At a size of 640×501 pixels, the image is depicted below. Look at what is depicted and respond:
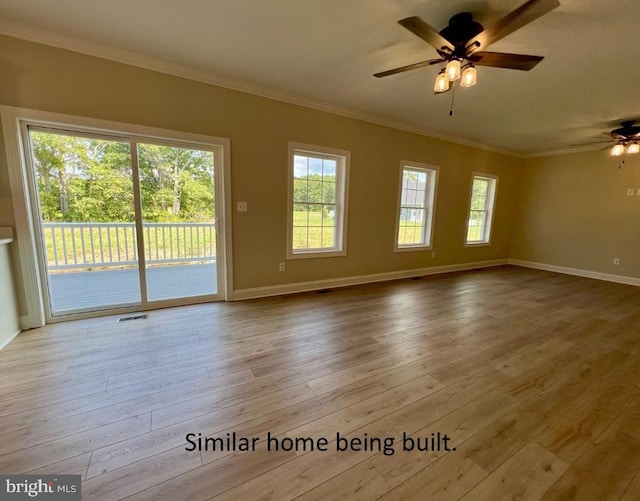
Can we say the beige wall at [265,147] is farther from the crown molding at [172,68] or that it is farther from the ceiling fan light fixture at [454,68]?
the ceiling fan light fixture at [454,68]

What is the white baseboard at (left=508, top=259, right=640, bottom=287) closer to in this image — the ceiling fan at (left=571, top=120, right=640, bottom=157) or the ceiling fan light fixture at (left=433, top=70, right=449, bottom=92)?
the ceiling fan at (left=571, top=120, right=640, bottom=157)

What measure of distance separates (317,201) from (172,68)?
2.28 meters

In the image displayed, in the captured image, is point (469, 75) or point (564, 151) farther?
point (564, 151)

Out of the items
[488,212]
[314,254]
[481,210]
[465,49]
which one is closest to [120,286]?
[314,254]

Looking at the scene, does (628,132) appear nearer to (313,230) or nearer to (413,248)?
(413,248)

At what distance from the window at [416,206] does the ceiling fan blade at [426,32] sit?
2.84 m

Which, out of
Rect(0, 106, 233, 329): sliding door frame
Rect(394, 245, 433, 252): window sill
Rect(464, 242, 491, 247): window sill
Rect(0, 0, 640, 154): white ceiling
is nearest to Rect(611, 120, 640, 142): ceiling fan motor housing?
Rect(0, 0, 640, 154): white ceiling

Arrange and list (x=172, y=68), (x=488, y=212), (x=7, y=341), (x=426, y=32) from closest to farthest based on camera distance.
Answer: (x=426, y=32)
(x=7, y=341)
(x=172, y=68)
(x=488, y=212)

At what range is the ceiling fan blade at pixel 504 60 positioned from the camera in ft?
6.56

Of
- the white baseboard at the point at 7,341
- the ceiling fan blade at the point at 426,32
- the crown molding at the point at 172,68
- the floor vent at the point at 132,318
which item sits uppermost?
the crown molding at the point at 172,68

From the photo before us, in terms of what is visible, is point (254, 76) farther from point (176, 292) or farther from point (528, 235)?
point (528, 235)

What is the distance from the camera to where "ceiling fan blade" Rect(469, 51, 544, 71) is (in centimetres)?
200

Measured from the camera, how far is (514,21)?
65.4 inches

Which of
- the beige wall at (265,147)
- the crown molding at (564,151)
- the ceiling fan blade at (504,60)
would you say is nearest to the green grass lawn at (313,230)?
the beige wall at (265,147)
